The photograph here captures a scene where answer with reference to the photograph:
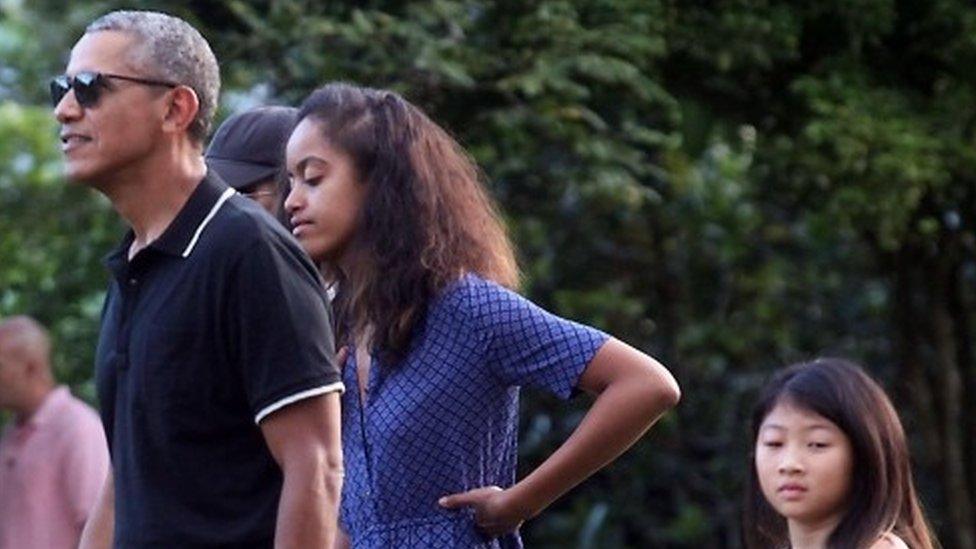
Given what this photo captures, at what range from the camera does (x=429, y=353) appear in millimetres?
4277

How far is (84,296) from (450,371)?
4921 millimetres

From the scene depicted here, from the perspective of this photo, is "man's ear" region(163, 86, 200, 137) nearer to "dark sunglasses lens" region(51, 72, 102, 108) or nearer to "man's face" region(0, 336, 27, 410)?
"dark sunglasses lens" region(51, 72, 102, 108)

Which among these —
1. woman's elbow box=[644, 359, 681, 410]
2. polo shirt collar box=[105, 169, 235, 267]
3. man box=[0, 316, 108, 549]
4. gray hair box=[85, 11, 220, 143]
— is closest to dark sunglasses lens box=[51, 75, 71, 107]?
gray hair box=[85, 11, 220, 143]

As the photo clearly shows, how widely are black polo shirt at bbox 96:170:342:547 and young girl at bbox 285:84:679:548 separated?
1.61 ft

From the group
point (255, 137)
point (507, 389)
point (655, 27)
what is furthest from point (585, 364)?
point (655, 27)

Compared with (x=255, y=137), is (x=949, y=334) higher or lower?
lower

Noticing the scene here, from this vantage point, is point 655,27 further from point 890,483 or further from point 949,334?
point 890,483

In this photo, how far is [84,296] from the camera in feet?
29.4

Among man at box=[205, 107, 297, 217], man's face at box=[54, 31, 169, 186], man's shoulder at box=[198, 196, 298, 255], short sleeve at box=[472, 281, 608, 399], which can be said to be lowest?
man at box=[205, 107, 297, 217]

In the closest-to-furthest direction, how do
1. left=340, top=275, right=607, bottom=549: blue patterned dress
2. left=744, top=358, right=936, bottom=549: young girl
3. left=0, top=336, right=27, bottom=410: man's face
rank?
left=340, top=275, right=607, bottom=549: blue patterned dress → left=744, top=358, right=936, bottom=549: young girl → left=0, top=336, right=27, bottom=410: man's face

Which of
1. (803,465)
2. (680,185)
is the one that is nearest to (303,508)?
(803,465)

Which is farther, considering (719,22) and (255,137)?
(719,22)

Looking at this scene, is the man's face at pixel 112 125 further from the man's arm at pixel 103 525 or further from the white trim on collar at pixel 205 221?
the man's arm at pixel 103 525

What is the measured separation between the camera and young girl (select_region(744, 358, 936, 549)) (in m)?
4.66
